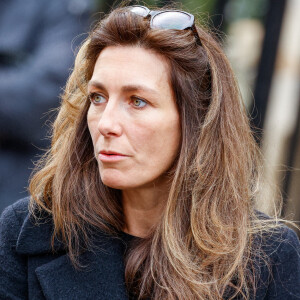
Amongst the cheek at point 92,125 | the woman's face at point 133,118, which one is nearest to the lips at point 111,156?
the woman's face at point 133,118

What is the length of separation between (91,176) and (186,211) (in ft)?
1.54

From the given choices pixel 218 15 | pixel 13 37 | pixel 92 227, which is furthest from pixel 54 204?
pixel 218 15

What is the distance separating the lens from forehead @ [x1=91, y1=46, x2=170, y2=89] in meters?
2.67

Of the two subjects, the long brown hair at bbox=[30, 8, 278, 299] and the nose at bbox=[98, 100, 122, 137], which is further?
the long brown hair at bbox=[30, 8, 278, 299]

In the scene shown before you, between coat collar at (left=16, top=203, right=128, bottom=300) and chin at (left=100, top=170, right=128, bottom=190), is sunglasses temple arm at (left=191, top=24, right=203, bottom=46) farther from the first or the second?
coat collar at (left=16, top=203, right=128, bottom=300)

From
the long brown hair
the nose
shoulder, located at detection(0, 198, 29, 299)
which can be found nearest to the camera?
the nose

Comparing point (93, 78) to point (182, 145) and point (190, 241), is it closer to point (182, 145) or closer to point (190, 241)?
point (182, 145)

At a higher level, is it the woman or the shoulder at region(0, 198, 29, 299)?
the woman

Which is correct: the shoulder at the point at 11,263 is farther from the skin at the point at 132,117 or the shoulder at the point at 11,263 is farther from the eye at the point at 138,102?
the eye at the point at 138,102

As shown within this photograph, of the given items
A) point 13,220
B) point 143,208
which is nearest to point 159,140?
point 143,208

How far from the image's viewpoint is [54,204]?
2.90 m

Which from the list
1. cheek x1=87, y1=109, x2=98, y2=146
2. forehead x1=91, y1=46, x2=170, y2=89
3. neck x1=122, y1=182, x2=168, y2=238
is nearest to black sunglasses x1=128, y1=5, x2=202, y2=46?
forehead x1=91, y1=46, x2=170, y2=89

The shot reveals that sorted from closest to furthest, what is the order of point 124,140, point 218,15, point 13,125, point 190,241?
point 124,140 → point 190,241 → point 13,125 → point 218,15

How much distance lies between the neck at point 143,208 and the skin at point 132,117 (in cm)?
16
